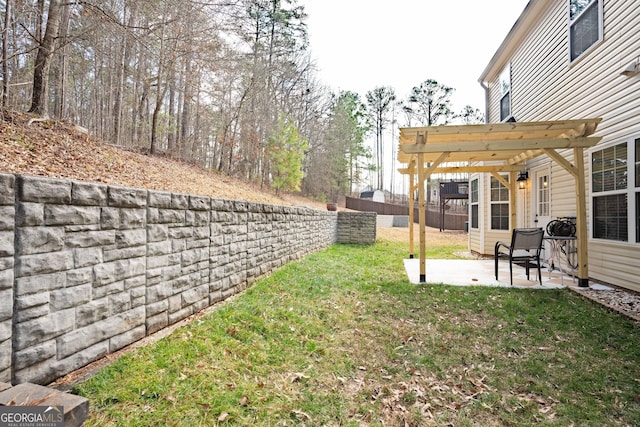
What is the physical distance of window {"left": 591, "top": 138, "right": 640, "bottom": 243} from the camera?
4.44 metres

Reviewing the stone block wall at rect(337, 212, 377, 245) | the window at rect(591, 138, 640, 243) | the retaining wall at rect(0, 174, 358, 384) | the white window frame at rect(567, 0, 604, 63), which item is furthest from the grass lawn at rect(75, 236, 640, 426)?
the stone block wall at rect(337, 212, 377, 245)

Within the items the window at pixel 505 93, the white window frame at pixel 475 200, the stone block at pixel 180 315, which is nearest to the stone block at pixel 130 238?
the stone block at pixel 180 315

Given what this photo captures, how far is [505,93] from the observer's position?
9.16 metres

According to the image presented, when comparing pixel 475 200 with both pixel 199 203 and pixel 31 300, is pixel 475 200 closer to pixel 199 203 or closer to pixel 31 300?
pixel 199 203

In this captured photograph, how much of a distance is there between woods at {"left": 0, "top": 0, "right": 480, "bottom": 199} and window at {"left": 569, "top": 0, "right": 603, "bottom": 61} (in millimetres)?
6299

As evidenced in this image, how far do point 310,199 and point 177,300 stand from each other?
18.0 m

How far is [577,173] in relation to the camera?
4.95 m

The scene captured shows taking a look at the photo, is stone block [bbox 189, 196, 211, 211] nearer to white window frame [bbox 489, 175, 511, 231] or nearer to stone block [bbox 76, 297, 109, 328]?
stone block [bbox 76, 297, 109, 328]

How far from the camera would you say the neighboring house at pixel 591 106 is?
4.53m

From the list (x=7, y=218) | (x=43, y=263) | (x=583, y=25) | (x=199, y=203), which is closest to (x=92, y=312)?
(x=43, y=263)

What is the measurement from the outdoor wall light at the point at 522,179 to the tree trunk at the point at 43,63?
31.9 ft

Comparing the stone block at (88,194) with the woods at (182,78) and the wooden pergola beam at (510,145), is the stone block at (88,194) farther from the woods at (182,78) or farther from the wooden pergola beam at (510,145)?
the wooden pergola beam at (510,145)

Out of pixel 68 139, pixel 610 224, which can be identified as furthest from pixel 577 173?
pixel 68 139

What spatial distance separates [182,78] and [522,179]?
9837 mm
